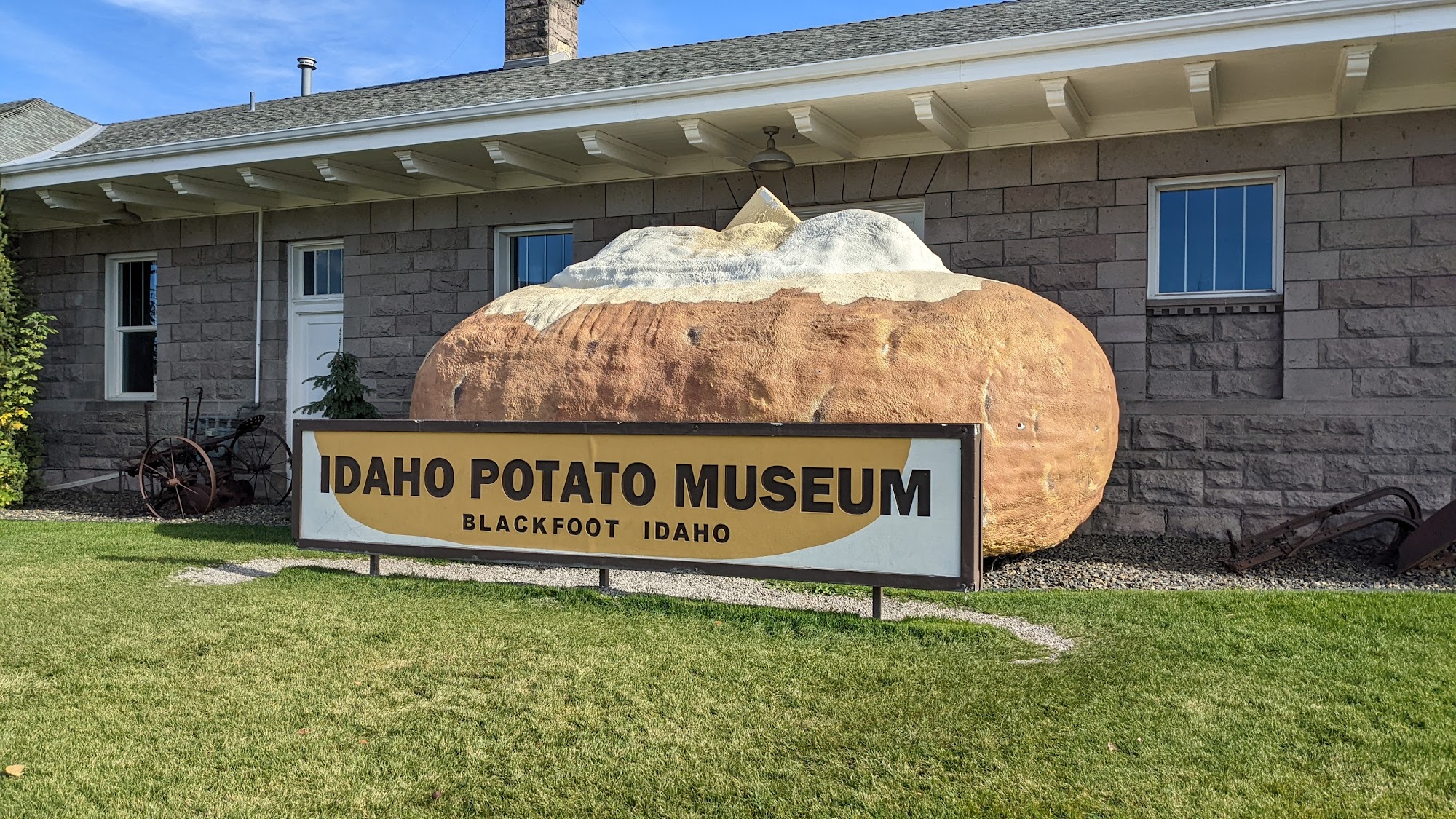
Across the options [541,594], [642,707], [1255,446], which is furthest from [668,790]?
[1255,446]

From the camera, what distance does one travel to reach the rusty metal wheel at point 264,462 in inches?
437

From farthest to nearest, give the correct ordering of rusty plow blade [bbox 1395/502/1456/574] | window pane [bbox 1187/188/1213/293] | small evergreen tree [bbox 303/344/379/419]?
small evergreen tree [bbox 303/344/379/419] < window pane [bbox 1187/188/1213/293] < rusty plow blade [bbox 1395/502/1456/574]

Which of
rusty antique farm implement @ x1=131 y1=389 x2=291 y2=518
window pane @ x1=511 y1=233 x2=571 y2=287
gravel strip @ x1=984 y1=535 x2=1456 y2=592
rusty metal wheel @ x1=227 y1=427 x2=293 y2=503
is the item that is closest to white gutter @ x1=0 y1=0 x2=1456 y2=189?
window pane @ x1=511 y1=233 x2=571 y2=287

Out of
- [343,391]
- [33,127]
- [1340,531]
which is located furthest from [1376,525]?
[33,127]

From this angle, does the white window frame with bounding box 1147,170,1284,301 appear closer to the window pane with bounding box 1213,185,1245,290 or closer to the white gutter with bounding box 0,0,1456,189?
the window pane with bounding box 1213,185,1245,290

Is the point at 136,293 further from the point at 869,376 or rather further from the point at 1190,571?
the point at 1190,571

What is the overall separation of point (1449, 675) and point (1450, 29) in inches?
165

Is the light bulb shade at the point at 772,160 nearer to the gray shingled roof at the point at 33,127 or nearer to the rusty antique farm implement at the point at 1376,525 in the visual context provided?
the rusty antique farm implement at the point at 1376,525

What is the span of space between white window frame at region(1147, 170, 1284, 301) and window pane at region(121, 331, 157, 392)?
1057cm

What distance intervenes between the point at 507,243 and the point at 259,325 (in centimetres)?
292

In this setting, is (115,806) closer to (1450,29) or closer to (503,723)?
(503,723)

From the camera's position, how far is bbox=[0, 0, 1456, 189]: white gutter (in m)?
6.57

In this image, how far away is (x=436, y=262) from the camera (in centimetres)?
1055

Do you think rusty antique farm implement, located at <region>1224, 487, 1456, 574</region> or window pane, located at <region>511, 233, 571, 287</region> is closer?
rusty antique farm implement, located at <region>1224, 487, 1456, 574</region>
